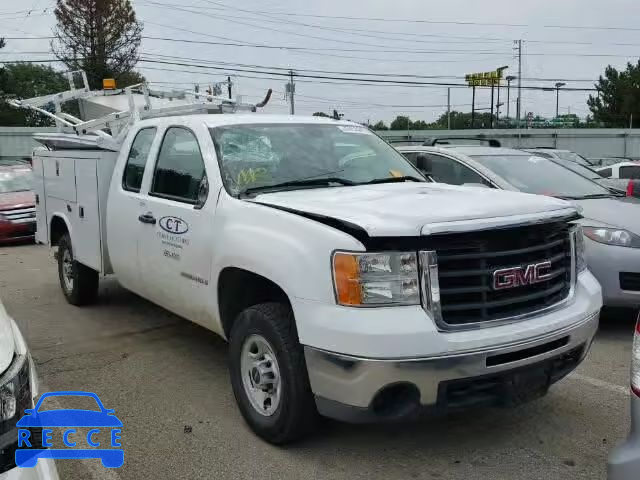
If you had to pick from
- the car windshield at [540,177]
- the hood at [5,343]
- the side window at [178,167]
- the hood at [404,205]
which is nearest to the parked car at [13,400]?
the hood at [5,343]

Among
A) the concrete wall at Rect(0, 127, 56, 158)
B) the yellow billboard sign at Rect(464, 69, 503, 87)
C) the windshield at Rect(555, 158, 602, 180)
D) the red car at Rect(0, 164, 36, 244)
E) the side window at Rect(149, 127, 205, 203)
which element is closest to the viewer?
the side window at Rect(149, 127, 205, 203)

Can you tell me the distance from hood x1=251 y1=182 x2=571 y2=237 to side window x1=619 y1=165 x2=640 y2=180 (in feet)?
37.3

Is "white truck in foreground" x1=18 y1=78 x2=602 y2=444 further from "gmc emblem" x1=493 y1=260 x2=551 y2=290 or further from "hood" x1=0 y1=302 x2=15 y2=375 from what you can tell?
"hood" x1=0 y1=302 x2=15 y2=375

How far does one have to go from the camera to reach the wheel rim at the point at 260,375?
3.56 meters

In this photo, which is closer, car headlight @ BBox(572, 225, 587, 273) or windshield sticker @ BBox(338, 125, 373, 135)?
car headlight @ BBox(572, 225, 587, 273)

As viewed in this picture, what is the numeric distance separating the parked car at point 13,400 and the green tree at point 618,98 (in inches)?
2606

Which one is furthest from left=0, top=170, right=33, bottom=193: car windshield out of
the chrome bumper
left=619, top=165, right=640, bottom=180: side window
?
left=619, top=165, right=640, bottom=180: side window

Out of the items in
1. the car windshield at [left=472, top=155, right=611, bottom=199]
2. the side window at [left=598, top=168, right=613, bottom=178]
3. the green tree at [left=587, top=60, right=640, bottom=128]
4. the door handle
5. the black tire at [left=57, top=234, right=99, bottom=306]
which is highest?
the green tree at [left=587, top=60, right=640, bottom=128]

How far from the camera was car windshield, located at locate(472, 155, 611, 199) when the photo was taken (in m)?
6.76

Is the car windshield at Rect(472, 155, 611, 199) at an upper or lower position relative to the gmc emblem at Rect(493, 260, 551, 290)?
upper

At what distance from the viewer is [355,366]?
3.02m

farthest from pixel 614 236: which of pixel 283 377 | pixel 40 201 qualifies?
pixel 40 201

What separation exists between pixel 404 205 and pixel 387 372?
0.93 m

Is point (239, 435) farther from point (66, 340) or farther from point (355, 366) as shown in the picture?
point (66, 340)
